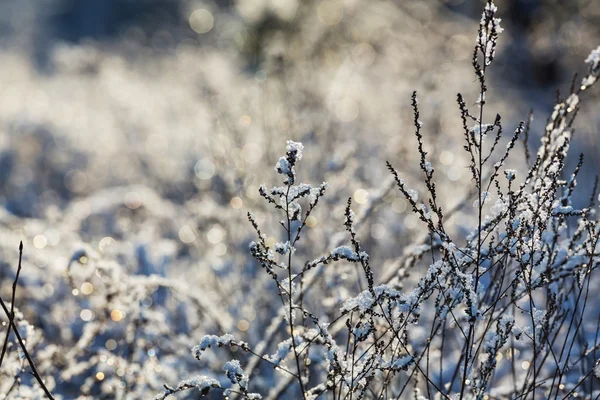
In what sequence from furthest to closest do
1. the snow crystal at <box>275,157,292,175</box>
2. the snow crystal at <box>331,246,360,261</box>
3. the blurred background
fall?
the blurred background → the snow crystal at <box>331,246,360,261</box> → the snow crystal at <box>275,157,292,175</box>

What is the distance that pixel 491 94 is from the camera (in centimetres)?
789

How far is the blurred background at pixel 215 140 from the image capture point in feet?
10.1

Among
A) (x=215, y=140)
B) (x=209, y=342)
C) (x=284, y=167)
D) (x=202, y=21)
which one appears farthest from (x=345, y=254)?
(x=202, y=21)

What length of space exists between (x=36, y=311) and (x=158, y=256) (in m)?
1.04

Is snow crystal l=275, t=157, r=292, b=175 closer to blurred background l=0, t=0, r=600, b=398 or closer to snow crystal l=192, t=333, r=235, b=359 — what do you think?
snow crystal l=192, t=333, r=235, b=359

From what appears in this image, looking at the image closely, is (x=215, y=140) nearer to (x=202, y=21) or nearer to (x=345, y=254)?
(x=345, y=254)

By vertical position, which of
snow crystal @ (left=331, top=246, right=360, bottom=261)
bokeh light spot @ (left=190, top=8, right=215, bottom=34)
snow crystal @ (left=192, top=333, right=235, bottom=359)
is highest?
bokeh light spot @ (left=190, top=8, right=215, bottom=34)

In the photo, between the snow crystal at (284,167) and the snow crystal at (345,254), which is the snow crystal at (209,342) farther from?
the snow crystal at (284,167)

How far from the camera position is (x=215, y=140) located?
610cm

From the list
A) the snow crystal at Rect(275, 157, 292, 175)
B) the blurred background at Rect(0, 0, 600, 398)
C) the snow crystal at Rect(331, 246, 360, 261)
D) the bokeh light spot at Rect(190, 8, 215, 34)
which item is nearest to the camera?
the snow crystal at Rect(275, 157, 292, 175)

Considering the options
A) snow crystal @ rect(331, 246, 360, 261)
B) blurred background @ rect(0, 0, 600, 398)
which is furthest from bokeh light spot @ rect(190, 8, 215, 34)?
snow crystal @ rect(331, 246, 360, 261)

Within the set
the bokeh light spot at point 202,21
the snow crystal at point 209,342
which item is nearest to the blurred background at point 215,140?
the bokeh light spot at point 202,21

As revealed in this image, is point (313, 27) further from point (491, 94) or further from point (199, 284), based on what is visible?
point (199, 284)

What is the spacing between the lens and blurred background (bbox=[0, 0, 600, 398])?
3080 millimetres
